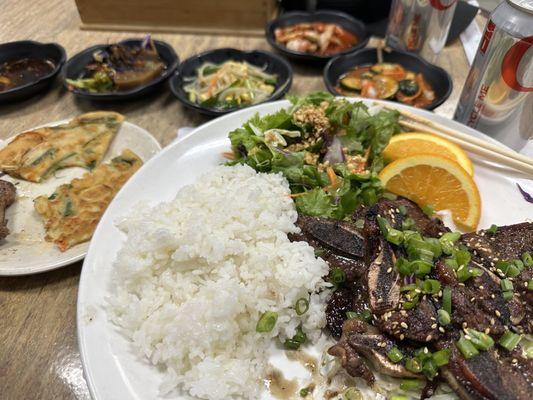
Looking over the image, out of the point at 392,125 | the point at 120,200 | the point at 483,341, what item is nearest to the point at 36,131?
the point at 120,200

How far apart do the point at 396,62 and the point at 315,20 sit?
1188 millimetres

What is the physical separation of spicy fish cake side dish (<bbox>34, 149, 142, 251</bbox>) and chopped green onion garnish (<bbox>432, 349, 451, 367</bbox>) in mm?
2108

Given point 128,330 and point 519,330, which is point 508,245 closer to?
point 519,330

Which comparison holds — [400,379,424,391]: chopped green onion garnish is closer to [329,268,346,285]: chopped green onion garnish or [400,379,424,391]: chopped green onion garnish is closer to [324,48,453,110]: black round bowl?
[329,268,346,285]: chopped green onion garnish

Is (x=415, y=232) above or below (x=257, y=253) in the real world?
above

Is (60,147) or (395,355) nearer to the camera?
(395,355)

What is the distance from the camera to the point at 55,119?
12.4 feet

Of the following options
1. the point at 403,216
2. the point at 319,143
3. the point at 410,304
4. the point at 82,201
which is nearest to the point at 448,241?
the point at 403,216

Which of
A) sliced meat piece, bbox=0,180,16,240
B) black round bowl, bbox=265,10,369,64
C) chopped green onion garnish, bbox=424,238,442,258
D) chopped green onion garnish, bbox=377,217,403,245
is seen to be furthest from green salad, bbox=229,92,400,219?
sliced meat piece, bbox=0,180,16,240

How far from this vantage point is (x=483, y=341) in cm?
168

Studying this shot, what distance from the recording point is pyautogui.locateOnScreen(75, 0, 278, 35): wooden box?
4546 millimetres

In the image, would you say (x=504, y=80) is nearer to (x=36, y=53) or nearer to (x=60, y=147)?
(x=60, y=147)


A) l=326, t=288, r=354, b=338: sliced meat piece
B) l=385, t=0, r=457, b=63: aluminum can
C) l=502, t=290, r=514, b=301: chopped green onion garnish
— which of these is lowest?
l=326, t=288, r=354, b=338: sliced meat piece

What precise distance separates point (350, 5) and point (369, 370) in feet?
14.4
